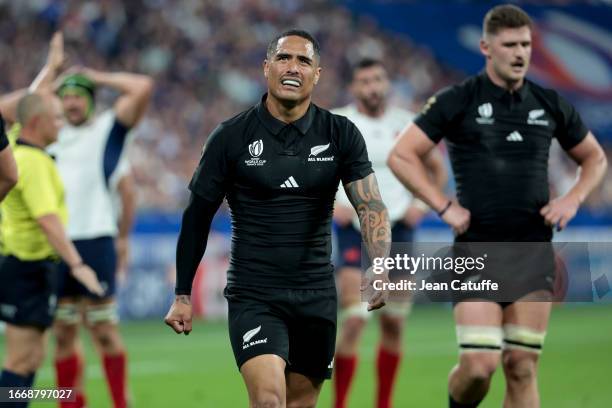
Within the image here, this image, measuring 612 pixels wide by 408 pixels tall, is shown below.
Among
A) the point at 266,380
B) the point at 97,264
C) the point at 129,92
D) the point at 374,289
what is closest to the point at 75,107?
the point at 129,92

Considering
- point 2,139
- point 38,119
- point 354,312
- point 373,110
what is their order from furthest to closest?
point 373,110
point 354,312
point 38,119
point 2,139

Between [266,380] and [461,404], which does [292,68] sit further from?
[461,404]

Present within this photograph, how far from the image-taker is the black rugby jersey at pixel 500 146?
740 centimetres

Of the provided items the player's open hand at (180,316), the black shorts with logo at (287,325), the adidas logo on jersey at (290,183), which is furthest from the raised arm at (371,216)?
the player's open hand at (180,316)

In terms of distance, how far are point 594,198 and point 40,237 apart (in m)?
16.7

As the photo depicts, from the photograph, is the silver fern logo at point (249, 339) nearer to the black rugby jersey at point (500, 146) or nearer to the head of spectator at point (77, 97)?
the black rugby jersey at point (500, 146)

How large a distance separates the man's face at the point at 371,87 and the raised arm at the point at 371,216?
407 centimetres

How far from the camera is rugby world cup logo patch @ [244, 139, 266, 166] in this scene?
614cm

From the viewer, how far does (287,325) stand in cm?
626

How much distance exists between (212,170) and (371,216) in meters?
0.88

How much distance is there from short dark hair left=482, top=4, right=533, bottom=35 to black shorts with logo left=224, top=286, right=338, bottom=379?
215cm

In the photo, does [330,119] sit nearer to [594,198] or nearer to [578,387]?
[578,387]

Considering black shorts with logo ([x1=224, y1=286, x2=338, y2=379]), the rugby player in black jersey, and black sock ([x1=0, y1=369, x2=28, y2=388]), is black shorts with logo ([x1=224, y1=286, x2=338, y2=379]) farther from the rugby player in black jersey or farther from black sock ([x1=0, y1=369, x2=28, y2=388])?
black sock ([x1=0, y1=369, x2=28, y2=388])

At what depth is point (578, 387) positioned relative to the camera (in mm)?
11375
